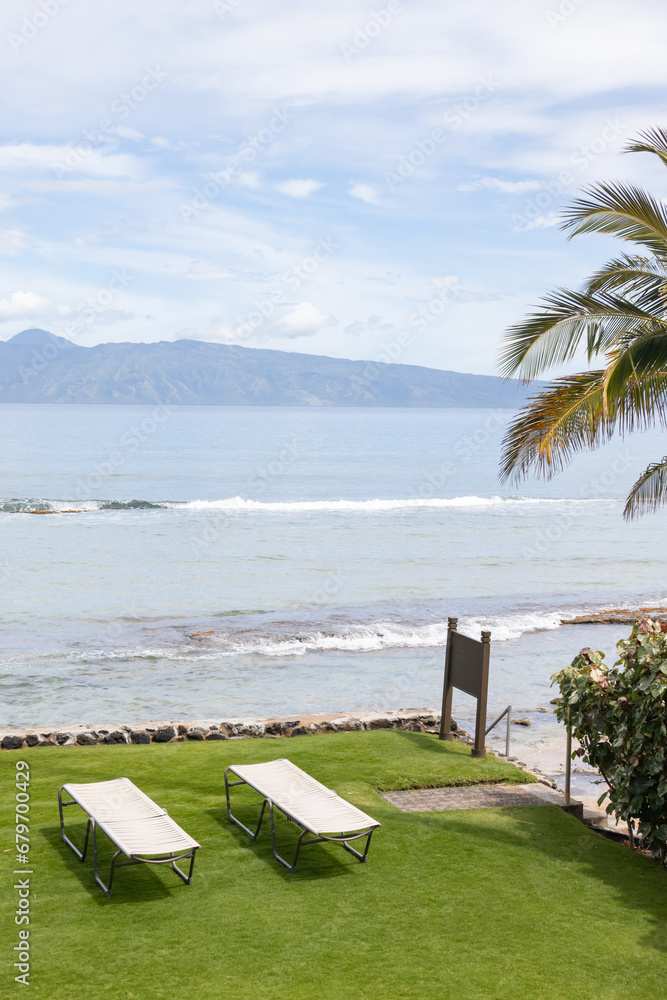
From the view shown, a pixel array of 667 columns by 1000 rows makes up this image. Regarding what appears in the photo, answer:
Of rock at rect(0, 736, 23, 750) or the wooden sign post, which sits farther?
rock at rect(0, 736, 23, 750)

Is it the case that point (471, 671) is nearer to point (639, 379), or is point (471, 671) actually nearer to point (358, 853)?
point (358, 853)

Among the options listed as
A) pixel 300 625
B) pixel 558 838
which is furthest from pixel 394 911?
pixel 300 625

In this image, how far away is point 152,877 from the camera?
7.21m

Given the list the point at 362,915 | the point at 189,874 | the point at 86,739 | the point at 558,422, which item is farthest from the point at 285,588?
the point at 362,915

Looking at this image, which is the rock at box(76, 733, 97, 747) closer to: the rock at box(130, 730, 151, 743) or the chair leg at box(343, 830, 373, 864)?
the rock at box(130, 730, 151, 743)

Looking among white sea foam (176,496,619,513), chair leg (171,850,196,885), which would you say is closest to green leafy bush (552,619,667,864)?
chair leg (171,850,196,885)

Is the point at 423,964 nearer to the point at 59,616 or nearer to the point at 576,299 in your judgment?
the point at 576,299

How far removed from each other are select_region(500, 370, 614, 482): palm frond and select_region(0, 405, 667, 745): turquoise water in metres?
6.71

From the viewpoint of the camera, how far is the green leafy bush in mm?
7484

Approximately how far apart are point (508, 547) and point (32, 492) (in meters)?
33.3

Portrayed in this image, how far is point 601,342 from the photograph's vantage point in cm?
894

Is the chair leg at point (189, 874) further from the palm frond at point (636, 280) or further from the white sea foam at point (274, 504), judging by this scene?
the white sea foam at point (274, 504)

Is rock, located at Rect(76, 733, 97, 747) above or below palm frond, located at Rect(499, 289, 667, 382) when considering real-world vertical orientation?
below

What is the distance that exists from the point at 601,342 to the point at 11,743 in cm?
802
